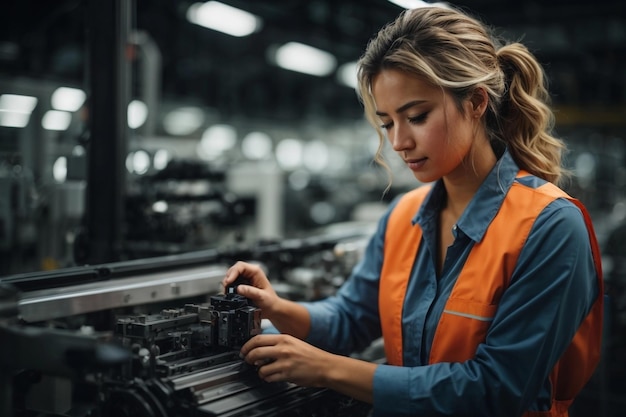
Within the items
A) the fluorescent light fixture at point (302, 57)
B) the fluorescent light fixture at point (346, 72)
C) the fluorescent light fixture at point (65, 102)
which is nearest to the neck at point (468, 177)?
the fluorescent light fixture at point (65, 102)

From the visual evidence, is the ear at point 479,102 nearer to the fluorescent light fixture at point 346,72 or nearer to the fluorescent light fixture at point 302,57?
the fluorescent light fixture at point 302,57

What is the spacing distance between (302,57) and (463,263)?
687 cm

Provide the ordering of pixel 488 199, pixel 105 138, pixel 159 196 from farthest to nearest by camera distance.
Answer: pixel 159 196, pixel 105 138, pixel 488 199

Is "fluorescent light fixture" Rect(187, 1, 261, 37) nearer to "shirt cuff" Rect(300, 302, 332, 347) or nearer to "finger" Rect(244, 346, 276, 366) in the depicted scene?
"shirt cuff" Rect(300, 302, 332, 347)

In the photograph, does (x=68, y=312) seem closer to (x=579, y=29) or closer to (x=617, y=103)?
(x=579, y=29)

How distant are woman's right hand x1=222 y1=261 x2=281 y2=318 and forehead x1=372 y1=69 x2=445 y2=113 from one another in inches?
21.3

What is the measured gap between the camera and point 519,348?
1.18 m

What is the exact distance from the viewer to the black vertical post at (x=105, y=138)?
2.48 m

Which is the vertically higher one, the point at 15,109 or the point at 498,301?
the point at 15,109

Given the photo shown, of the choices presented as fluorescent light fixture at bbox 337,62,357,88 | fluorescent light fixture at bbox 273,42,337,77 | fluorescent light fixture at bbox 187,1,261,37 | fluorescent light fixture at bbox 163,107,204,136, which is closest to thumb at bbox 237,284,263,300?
fluorescent light fixture at bbox 187,1,261,37

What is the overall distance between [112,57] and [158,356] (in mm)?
1677

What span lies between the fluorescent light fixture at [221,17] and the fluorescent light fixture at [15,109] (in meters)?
2.11

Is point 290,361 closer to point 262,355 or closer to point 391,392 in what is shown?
point 262,355

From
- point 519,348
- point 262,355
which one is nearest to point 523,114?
point 519,348
